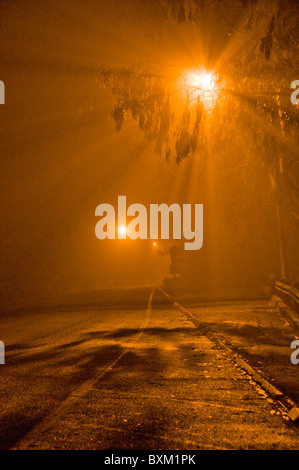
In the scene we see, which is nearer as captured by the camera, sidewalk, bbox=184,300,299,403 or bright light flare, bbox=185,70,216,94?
sidewalk, bbox=184,300,299,403

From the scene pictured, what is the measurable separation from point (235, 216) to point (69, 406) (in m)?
22.4

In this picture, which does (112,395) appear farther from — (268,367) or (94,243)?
(94,243)

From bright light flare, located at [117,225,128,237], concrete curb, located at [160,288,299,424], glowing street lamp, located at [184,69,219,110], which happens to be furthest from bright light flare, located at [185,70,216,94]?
bright light flare, located at [117,225,128,237]

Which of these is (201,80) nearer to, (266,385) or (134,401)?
(266,385)

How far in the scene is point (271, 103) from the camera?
10500mm

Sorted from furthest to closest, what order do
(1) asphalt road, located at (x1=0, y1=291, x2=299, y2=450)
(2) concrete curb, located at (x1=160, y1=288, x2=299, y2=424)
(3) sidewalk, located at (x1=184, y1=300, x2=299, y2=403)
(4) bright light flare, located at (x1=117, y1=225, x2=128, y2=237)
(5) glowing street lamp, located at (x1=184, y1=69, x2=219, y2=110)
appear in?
(4) bright light flare, located at (x1=117, y1=225, x2=128, y2=237) < (5) glowing street lamp, located at (x1=184, y1=69, x2=219, y2=110) < (3) sidewalk, located at (x1=184, y1=300, x2=299, y2=403) < (2) concrete curb, located at (x1=160, y1=288, x2=299, y2=424) < (1) asphalt road, located at (x1=0, y1=291, x2=299, y2=450)

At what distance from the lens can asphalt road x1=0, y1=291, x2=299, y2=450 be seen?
432cm

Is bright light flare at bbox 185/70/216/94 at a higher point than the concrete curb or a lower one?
higher

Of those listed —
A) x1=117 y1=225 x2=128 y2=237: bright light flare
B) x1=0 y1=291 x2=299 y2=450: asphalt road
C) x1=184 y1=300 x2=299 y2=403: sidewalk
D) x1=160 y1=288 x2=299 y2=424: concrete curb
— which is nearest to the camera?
x1=0 y1=291 x2=299 y2=450: asphalt road

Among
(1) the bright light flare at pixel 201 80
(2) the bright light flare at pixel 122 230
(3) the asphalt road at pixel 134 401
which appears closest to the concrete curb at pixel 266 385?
(3) the asphalt road at pixel 134 401

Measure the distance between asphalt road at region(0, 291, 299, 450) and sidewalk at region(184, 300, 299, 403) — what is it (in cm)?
48

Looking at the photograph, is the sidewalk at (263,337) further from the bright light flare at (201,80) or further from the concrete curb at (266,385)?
the bright light flare at (201,80)

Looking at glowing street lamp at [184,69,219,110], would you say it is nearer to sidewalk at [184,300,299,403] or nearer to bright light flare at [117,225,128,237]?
sidewalk at [184,300,299,403]

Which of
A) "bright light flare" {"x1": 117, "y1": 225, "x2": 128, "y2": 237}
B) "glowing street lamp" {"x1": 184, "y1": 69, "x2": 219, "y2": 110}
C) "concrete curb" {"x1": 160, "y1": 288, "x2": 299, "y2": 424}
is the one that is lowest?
"concrete curb" {"x1": 160, "y1": 288, "x2": 299, "y2": 424}
